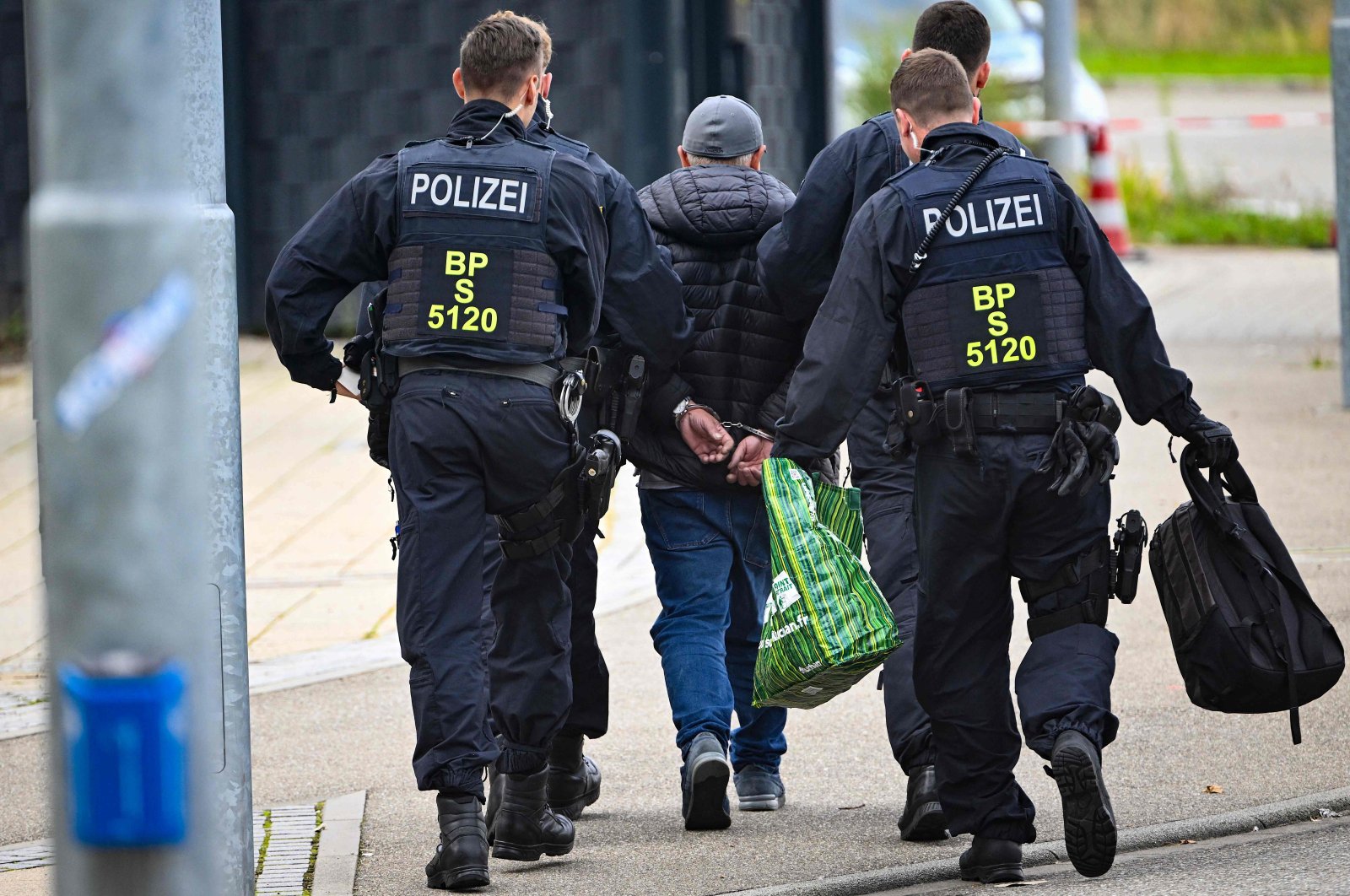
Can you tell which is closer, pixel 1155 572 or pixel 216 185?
pixel 216 185

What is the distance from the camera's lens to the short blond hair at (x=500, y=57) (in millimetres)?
4582

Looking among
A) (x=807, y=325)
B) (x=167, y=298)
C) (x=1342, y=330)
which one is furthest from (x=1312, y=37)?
(x=167, y=298)

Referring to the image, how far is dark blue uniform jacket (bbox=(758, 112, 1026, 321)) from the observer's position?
4.89 m

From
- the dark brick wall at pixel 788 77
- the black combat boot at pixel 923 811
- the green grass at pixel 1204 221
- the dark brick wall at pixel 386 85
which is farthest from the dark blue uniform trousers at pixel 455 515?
the green grass at pixel 1204 221

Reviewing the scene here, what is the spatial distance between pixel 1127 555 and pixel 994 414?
47 cm

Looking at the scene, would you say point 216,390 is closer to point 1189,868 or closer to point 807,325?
point 807,325

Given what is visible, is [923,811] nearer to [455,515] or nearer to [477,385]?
[455,515]

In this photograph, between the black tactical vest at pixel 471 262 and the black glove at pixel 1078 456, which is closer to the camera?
the black glove at pixel 1078 456

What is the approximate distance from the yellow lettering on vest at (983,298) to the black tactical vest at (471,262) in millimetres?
945

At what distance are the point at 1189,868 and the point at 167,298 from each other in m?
3.16

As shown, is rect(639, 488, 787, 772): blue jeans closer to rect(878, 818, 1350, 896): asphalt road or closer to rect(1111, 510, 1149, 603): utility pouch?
rect(878, 818, 1350, 896): asphalt road

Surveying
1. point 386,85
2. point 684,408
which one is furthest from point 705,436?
point 386,85

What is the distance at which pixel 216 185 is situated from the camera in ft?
12.4

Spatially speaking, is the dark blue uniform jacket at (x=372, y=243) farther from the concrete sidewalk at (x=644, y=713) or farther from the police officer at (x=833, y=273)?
the concrete sidewalk at (x=644, y=713)
